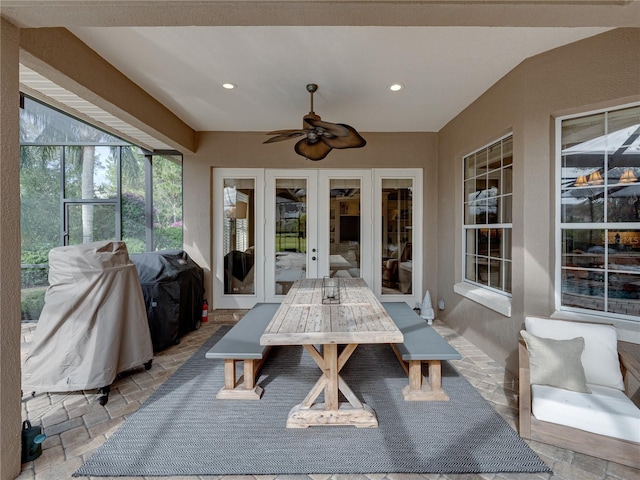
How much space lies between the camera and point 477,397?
8.18 feet

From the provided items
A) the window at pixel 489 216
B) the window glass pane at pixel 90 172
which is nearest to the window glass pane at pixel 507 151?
the window at pixel 489 216

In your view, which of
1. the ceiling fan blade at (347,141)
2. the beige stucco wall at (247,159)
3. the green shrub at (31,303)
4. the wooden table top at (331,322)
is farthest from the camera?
the beige stucco wall at (247,159)

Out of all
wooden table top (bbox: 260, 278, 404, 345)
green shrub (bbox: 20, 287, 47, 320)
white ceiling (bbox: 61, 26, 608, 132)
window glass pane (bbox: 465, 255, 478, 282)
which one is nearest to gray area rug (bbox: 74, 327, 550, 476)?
wooden table top (bbox: 260, 278, 404, 345)

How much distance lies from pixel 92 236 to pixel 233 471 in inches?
185

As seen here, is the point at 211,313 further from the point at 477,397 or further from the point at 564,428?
the point at 564,428

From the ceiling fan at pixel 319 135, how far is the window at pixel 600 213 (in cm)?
186

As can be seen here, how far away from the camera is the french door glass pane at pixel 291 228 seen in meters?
4.96

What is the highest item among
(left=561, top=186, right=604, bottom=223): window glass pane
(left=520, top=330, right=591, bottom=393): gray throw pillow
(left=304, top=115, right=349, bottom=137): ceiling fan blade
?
(left=304, top=115, right=349, bottom=137): ceiling fan blade

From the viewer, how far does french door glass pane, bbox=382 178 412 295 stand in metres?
4.98

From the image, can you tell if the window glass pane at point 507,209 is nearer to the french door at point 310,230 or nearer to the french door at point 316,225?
the french door at point 310,230

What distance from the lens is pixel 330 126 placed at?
2.56 m

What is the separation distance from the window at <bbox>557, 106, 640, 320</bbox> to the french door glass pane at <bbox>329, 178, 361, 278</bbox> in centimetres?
279

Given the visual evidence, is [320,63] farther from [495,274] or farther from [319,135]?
[495,274]

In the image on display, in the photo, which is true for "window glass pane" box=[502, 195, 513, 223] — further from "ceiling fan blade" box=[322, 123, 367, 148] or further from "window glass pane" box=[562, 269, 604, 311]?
"ceiling fan blade" box=[322, 123, 367, 148]
